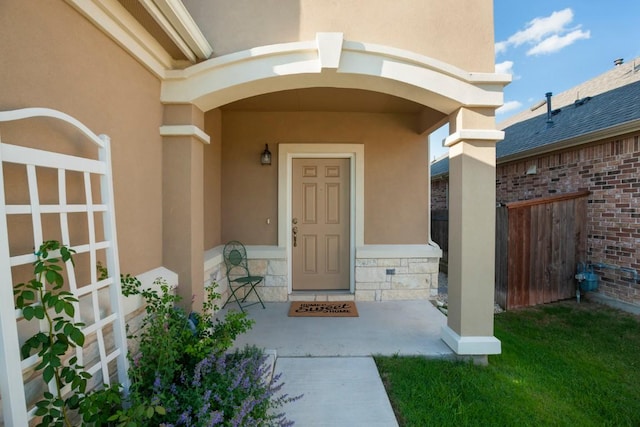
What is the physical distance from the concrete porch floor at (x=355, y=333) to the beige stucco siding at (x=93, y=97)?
59.8 inches

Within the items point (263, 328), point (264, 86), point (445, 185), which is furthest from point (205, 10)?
point (445, 185)

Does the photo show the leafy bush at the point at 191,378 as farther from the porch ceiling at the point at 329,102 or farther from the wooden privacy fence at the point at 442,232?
the wooden privacy fence at the point at 442,232

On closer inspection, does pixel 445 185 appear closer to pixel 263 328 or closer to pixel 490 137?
pixel 490 137

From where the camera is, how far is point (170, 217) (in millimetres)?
2674

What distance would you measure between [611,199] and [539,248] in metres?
1.32

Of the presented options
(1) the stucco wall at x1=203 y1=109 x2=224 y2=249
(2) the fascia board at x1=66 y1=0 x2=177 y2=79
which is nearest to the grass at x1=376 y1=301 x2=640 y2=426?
(1) the stucco wall at x1=203 y1=109 x2=224 y2=249

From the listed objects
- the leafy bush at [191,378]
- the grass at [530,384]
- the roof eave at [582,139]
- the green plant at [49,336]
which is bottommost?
the grass at [530,384]

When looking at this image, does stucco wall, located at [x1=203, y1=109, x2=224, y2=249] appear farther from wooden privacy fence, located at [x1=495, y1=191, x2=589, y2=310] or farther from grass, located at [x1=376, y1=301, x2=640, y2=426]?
wooden privacy fence, located at [x1=495, y1=191, x2=589, y2=310]

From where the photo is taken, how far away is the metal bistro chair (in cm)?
432

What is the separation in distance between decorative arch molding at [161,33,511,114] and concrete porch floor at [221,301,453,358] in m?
2.42

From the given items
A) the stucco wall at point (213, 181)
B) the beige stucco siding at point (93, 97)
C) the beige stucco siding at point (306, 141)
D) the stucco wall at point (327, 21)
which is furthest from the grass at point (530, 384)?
the stucco wall at point (327, 21)

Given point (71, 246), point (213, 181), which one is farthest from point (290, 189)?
point (71, 246)

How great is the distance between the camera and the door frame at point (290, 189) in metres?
4.57

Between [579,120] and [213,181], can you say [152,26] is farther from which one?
[579,120]
